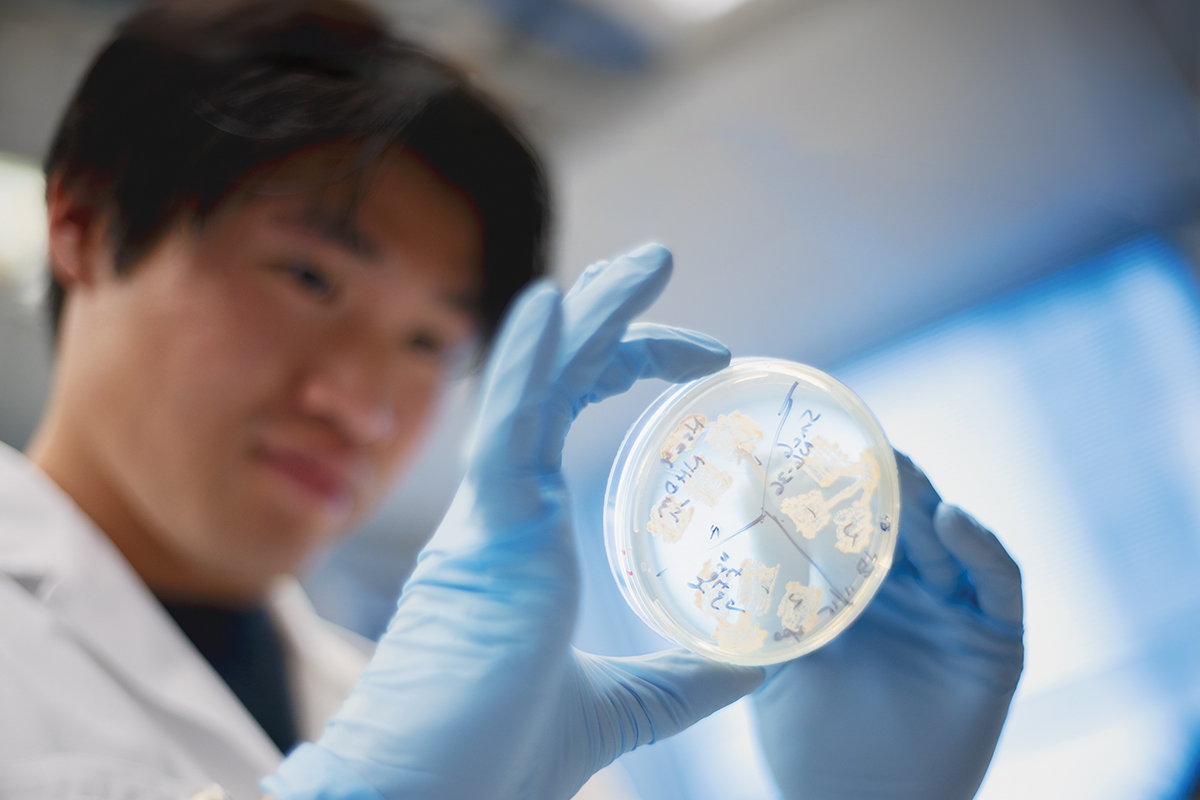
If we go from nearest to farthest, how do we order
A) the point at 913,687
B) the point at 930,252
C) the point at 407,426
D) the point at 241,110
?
the point at 913,687
the point at 241,110
the point at 407,426
the point at 930,252

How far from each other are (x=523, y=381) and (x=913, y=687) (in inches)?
29.7

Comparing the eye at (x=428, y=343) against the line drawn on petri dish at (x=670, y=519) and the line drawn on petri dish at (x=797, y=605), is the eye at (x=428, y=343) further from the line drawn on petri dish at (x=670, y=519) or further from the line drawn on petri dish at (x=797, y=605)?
the line drawn on petri dish at (x=797, y=605)

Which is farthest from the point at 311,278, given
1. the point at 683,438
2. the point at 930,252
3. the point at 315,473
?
the point at 930,252

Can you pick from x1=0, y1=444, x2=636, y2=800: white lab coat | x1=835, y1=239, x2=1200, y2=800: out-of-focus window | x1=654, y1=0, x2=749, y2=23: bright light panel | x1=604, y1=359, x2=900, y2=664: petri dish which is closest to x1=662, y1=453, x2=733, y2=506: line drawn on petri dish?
x1=604, y1=359, x2=900, y2=664: petri dish

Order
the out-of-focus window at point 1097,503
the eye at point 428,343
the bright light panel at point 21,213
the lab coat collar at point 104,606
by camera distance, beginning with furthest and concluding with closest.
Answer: the out-of-focus window at point 1097,503, the bright light panel at point 21,213, the eye at point 428,343, the lab coat collar at point 104,606

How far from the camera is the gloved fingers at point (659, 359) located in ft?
3.12

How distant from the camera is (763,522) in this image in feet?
2.91

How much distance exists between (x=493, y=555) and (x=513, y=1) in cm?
168

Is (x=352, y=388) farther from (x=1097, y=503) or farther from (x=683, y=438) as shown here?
(x=1097, y=503)

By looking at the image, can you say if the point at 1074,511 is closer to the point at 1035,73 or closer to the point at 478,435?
the point at 1035,73

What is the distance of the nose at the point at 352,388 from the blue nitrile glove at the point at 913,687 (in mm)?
851

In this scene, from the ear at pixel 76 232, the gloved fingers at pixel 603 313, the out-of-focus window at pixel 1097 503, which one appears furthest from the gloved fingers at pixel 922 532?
the out-of-focus window at pixel 1097 503

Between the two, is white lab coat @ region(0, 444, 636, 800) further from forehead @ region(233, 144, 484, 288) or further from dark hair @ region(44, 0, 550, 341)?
forehead @ region(233, 144, 484, 288)

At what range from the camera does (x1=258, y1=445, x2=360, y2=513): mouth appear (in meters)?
1.27
